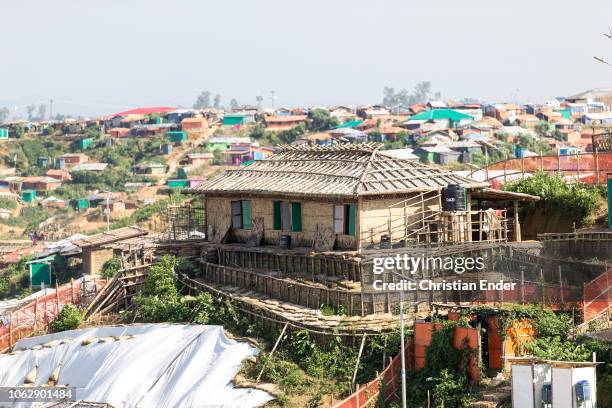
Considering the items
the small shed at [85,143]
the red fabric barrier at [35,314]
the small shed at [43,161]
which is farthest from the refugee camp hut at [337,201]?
the small shed at [85,143]

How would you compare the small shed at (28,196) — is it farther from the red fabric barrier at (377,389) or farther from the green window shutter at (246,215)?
the red fabric barrier at (377,389)

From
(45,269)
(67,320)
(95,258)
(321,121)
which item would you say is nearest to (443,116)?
(321,121)

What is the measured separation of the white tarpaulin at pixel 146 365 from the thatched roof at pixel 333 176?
5068 mm

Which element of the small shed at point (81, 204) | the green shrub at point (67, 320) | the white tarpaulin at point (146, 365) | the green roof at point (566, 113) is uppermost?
the green roof at point (566, 113)

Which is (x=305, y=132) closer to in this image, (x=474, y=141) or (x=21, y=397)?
(x=474, y=141)

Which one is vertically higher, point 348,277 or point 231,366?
point 348,277

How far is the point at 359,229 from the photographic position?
2764 centimetres

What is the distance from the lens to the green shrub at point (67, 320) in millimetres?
31375

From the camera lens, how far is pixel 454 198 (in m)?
28.3

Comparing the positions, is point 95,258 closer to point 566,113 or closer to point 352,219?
point 352,219

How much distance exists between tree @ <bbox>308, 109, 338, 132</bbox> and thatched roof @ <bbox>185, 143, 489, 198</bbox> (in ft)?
184

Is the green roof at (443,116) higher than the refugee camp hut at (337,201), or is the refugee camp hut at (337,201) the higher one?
the green roof at (443,116)

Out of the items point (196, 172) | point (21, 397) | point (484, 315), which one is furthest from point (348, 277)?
point (196, 172)

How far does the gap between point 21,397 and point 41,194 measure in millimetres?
51490
